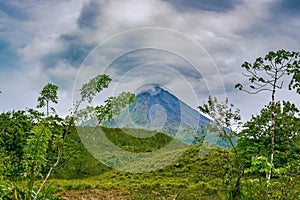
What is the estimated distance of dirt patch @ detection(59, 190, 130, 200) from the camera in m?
8.99

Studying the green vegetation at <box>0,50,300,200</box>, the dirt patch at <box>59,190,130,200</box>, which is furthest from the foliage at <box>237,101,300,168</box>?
the dirt patch at <box>59,190,130,200</box>

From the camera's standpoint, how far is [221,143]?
21.8 feet

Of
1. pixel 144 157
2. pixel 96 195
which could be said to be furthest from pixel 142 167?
pixel 96 195

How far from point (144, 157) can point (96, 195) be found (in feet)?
18.4

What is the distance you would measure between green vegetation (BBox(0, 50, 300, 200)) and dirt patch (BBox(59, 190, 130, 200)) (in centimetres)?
5

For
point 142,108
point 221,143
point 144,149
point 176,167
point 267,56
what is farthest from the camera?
point 144,149

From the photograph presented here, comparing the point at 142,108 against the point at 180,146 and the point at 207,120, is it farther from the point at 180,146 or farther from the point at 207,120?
the point at 180,146

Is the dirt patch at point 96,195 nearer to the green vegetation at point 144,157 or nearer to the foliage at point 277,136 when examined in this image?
the green vegetation at point 144,157

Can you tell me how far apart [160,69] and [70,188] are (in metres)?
4.29

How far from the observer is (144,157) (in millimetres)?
15031

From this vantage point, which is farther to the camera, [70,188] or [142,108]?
[70,188]

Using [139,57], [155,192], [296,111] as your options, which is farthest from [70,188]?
[296,111]

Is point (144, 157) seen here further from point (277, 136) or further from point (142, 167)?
point (277, 136)

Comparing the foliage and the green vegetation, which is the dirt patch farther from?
the foliage
